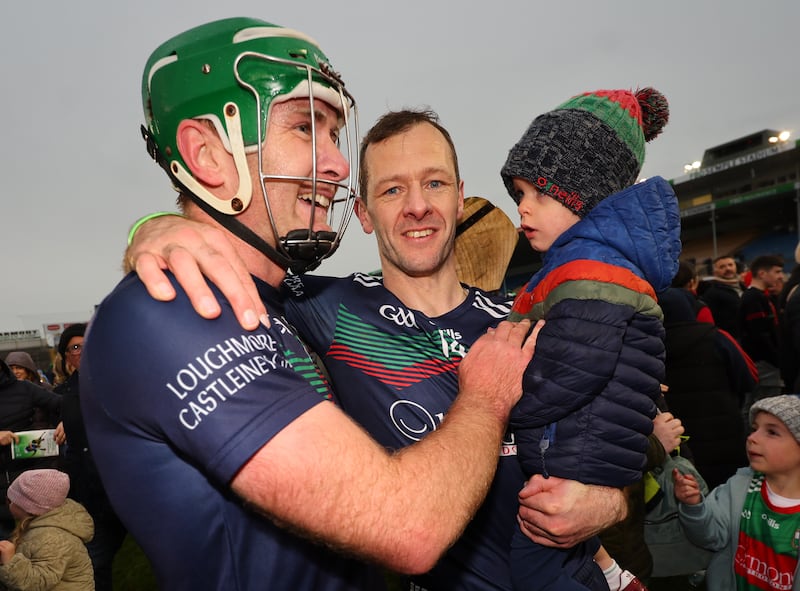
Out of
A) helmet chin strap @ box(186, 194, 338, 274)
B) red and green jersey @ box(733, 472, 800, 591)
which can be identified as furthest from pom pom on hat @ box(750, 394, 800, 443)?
helmet chin strap @ box(186, 194, 338, 274)

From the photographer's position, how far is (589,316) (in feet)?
5.22

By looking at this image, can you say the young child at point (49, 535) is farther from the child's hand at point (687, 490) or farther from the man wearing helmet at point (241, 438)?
the child's hand at point (687, 490)

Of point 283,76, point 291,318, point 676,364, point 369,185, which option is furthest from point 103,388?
point 676,364

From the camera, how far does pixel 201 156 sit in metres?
1.46

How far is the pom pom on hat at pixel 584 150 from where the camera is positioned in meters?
1.98

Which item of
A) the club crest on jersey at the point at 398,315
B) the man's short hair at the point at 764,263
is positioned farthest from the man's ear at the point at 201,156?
the man's short hair at the point at 764,263

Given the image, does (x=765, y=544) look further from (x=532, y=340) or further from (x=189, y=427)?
(x=189, y=427)

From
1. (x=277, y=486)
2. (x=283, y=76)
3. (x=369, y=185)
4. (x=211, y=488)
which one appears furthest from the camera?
(x=369, y=185)

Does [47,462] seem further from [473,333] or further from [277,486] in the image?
[277,486]

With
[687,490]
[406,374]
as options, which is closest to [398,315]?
[406,374]

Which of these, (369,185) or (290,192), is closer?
(290,192)

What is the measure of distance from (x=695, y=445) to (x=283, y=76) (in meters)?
3.94

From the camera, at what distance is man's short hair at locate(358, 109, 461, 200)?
Answer: 8.07 feet

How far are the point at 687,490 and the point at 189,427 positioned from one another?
8.80 ft
